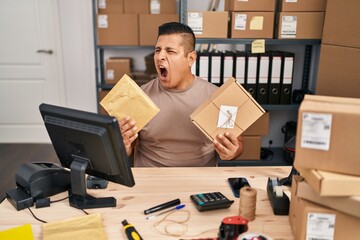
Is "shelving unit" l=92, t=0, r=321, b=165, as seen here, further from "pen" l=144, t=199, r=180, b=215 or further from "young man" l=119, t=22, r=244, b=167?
"pen" l=144, t=199, r=180, b=215

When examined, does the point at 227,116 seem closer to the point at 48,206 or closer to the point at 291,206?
the point at 291,206

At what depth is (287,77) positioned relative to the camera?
270 centimetres

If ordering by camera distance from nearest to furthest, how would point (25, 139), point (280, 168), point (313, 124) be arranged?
point (313, 124)
point (280, 168)
point (25, 139)

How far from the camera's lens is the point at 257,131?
2.78 m

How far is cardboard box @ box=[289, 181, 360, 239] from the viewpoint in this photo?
0.94 metres

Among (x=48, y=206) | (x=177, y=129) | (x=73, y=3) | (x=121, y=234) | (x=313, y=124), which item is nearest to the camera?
(x=313, y=124)

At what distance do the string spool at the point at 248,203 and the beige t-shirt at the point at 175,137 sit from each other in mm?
686

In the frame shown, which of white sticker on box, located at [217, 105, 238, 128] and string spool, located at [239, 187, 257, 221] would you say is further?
white sticker on box, located at [217, 105, 238, 128]

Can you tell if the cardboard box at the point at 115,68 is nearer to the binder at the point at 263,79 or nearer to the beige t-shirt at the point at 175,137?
the binder at the point at 263,79

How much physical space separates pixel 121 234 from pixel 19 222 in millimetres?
349

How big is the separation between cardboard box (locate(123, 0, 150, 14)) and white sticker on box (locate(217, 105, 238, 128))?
169 cm

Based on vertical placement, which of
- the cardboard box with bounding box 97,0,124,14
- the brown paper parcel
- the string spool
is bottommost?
the string spool

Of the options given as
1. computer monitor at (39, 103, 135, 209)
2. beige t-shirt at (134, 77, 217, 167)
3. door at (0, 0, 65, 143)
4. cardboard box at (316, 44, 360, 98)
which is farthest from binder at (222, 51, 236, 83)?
door at (0, 0, 65, 143)

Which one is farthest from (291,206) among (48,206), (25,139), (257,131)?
(25,139)
